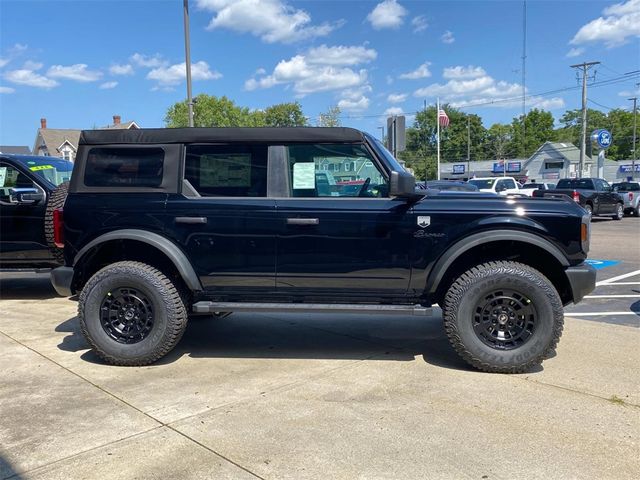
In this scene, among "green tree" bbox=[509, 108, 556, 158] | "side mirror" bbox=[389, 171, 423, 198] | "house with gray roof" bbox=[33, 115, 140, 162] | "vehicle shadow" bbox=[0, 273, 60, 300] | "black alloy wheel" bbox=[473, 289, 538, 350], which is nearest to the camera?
"side mirror" bbox=[389, 171, 423, 198]

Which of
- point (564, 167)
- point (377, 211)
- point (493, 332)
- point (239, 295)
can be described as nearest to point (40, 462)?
point (239, 295)

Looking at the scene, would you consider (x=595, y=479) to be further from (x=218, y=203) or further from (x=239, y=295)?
(x=218, y=203)

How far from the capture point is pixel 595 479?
292cm

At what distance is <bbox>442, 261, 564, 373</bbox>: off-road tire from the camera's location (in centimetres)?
446

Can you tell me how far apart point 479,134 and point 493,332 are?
378 feet

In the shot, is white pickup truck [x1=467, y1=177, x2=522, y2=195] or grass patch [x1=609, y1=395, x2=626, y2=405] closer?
grass patch [x1=609, y1=395, x2=626, y2=405]

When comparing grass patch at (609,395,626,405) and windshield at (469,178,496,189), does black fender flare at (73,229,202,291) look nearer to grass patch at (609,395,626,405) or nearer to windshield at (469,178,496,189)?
grass patch at (609,395,626,405)

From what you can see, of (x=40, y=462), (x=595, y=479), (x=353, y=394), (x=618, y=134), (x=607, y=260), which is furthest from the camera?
(x=618, y=134)

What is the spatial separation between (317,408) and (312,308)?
1026mm

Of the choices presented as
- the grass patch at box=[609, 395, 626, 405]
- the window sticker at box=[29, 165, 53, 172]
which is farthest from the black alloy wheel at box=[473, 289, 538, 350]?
the window sticker at box=[29, 165, 53, 172]

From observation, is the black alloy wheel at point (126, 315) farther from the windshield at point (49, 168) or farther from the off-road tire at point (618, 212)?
the off-road tire at point (618, 212)

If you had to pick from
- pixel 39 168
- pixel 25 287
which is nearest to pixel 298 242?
pixel 39 168

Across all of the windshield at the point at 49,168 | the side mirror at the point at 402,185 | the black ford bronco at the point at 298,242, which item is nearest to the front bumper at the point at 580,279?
the black ford bronco at the point at 298,242

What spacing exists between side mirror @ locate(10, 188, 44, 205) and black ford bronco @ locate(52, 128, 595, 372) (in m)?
2.98
